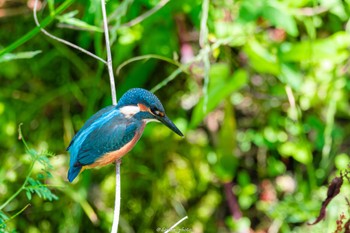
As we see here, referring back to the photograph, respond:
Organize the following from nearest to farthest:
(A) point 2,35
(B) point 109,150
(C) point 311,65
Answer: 1. (B) point 109,150
2. (C) point 311,65
3. (A) point 2,35

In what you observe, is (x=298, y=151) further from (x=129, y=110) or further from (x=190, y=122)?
(x=129, y=110)

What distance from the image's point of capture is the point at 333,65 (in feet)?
8.57

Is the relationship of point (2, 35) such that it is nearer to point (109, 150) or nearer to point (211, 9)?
point (211, 9)

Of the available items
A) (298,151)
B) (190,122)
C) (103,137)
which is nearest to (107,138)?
(103,137)

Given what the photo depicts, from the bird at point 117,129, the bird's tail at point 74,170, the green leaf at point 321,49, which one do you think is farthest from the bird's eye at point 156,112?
the green leaf at point 321,49

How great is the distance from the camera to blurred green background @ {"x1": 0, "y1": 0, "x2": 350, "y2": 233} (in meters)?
2.52

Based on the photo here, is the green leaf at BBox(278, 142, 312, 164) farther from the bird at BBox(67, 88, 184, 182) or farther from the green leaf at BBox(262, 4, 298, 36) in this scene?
the bird at BBox(67, 88, 184, 182)

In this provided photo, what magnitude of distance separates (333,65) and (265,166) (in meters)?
0.54

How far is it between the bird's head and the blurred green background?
0.98 metres

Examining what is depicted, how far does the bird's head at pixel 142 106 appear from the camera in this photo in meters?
1.43

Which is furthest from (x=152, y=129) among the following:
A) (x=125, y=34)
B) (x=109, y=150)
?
(x=109, y=150)

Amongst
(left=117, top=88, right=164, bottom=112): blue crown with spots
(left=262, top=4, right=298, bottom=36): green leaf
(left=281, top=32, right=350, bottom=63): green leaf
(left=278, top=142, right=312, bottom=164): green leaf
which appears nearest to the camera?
(left=117, top=88, right=164, bottom=112): blue crown with spots

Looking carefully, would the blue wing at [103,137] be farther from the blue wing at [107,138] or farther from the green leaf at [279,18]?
the green leaf at [279,18]

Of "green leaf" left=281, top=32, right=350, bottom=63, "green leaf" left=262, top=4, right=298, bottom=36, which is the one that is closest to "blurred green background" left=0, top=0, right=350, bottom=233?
"green leaf" left=281, top=32, right=350, bottom=63
